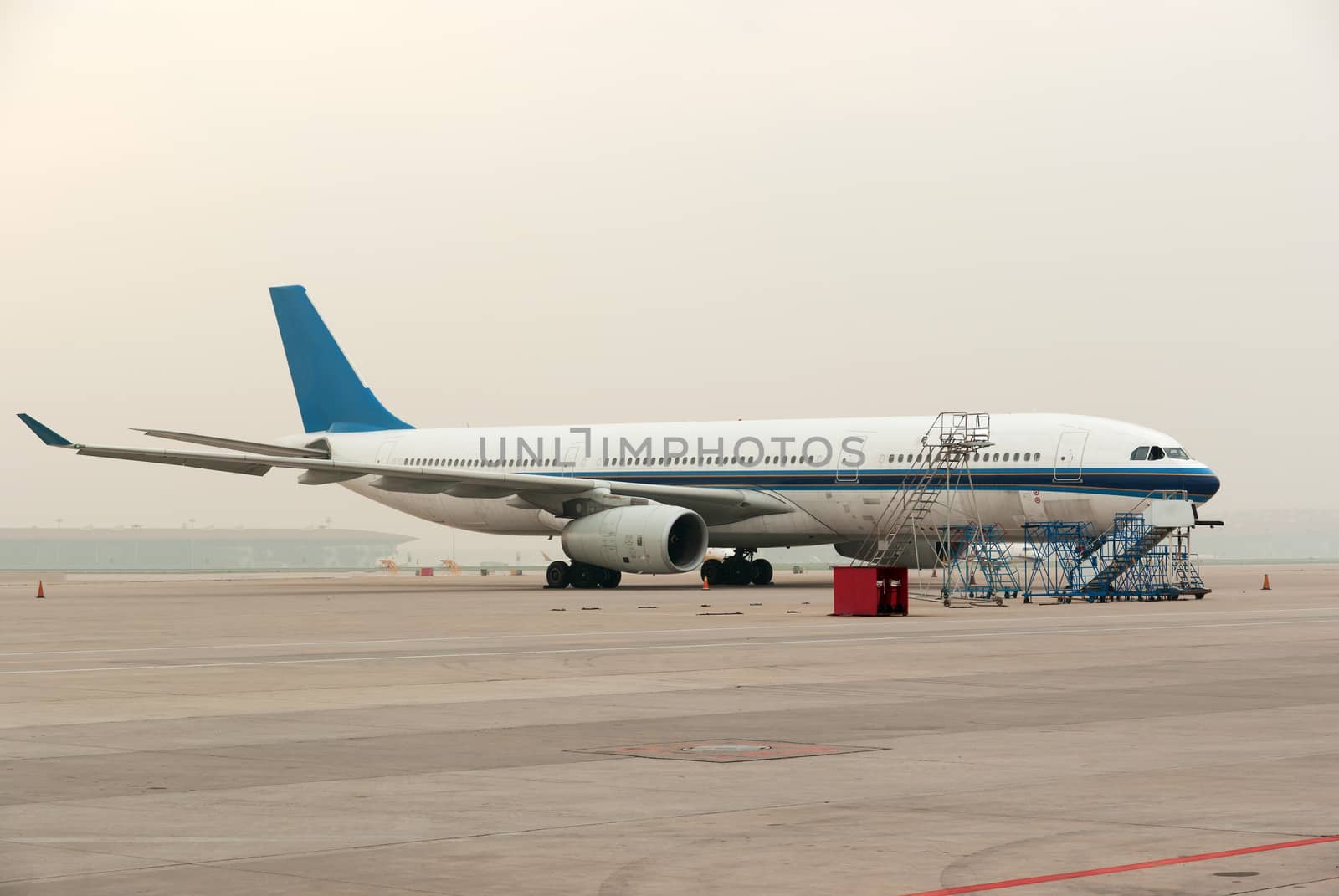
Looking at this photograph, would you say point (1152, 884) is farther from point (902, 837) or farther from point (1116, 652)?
point (1116, 652)

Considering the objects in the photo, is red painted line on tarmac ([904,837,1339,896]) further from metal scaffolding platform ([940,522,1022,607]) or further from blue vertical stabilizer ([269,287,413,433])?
blue vertical stabilizer ([269,287,413,433])

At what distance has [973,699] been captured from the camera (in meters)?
13.5

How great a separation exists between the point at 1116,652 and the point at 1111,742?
8.23 meters

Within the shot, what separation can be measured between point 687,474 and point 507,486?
4640 millimetres

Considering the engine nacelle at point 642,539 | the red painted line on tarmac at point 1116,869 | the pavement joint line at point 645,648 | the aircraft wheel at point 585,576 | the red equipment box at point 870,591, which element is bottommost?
the red painted line on tarmac at point 1116,869

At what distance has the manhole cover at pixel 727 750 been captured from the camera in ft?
33.1

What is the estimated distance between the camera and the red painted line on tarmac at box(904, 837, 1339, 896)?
20.5 ft

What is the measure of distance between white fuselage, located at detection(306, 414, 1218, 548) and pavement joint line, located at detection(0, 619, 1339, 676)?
10.3 meters

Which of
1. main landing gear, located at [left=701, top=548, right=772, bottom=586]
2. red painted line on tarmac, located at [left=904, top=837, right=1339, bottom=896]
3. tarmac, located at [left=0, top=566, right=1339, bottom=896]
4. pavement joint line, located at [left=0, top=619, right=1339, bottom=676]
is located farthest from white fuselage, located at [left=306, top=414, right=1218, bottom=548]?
red painted line on tarmac, located at [left=904, top=837, right=1339, bottom=896]

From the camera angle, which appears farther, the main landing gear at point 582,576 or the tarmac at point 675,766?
the main landing gear at point 582,576

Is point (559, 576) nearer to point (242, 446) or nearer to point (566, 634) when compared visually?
point (242, 446)

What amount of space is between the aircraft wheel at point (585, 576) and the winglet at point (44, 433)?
1188 cm

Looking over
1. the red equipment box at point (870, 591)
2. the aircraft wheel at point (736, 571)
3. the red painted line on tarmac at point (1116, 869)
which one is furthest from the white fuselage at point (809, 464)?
the red painted line on tarmac at point (1116, 869)

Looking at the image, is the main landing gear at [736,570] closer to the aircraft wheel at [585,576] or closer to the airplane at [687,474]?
the airplane at [687,474]
